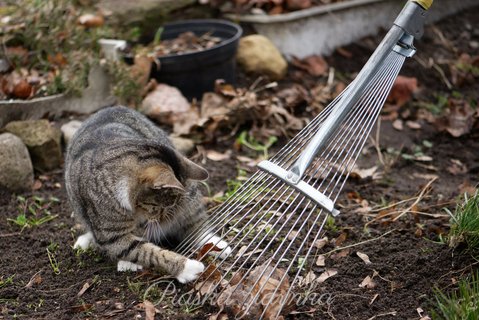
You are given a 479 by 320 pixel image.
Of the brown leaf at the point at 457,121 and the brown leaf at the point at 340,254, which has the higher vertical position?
the brown leaf at the point at 457,121

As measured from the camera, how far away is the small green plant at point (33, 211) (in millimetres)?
4242

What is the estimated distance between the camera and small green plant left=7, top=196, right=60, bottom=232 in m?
4.24

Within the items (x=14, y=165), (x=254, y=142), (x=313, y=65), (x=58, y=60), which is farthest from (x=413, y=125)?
(x=14, y=165)

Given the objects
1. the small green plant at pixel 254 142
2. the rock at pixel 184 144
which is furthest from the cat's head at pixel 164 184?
the small green plant at pixel 254 142

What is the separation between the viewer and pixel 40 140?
4.86 metres

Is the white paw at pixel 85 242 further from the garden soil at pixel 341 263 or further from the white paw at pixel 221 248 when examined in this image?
the white paw at pixel 221 248

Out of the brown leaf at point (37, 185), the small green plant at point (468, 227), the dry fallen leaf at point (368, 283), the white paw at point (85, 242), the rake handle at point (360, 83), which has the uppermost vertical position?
the rake handle at point (360, 83)

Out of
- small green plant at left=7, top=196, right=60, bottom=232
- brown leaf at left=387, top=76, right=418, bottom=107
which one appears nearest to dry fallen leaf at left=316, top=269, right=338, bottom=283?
small green plant at left=7, top=196, right=60, bottom=232

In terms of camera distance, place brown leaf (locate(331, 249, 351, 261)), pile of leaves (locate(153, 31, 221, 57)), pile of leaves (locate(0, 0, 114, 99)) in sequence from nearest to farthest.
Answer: brown leaf (locate(331, 249, 351, 261))
pile of leaves (locate(0, 0, 114, 99))
pile of leaves (locate(153, 31, 221, 57))

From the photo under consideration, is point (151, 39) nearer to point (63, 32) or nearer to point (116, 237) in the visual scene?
point (63, 32)

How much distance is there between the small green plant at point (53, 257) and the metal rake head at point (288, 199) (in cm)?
71

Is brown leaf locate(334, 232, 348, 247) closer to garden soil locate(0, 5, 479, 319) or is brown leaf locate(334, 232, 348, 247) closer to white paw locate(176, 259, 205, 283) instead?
garden soil locate(0, 5, 479, 319)

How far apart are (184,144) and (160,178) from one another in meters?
1.83

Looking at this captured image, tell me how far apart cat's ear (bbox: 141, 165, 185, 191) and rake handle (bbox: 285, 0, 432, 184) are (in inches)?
21.9
